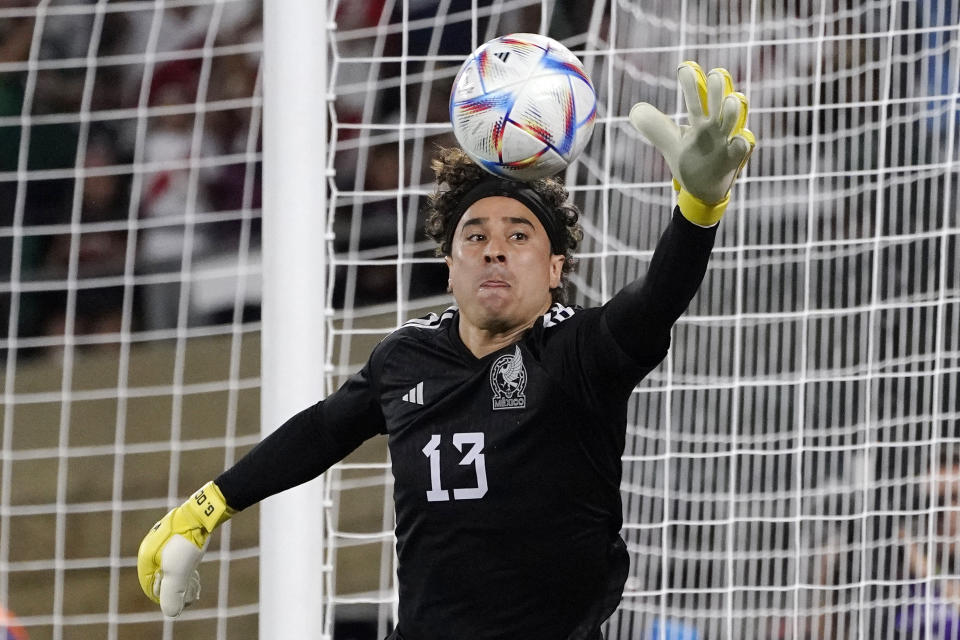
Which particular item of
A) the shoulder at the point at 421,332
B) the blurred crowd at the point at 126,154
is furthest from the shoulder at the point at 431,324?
the blurred crowd at the point at 126,154

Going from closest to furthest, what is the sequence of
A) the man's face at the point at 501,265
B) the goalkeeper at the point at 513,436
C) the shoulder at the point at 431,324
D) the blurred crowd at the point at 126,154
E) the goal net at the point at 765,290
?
the goalkeeper at the point at 513,436, the man's face at the point at 501,265, the shoulder at the point at 431,324, the goal net at the point at 765,290, the blurred crowd at the point at 126,154

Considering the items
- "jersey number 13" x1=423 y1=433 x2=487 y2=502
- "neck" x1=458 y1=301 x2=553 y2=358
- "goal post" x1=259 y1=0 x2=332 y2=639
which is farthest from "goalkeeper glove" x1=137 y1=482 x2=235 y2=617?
"neck" x1=458 y1=301 x2=553 y2=358

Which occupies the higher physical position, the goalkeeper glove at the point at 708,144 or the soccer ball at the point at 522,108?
the soccer ball at the point at 522,108

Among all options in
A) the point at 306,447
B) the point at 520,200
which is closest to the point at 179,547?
the point at 306,447

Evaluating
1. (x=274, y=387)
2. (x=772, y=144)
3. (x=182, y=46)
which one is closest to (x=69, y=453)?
(x=274, y=387)

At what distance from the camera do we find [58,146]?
612 centimetres

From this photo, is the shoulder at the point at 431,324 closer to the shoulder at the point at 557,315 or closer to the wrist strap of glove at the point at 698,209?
the shoulder at the point at 557,315

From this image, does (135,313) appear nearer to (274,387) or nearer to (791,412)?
(274,387)

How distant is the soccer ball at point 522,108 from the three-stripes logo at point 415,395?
517 mm

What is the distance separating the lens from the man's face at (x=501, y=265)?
2852 mm

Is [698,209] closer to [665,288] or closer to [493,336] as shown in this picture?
[665,288]

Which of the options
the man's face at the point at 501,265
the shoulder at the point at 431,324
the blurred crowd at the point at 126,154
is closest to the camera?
the man's face at the point at 501,265

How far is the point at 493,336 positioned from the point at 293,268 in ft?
3.31

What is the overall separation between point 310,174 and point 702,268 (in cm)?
159
